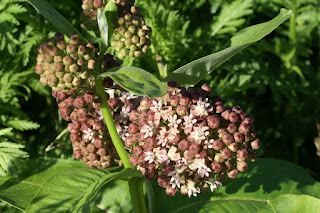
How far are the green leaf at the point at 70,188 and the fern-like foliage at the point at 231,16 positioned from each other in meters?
1.47

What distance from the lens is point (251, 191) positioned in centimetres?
209

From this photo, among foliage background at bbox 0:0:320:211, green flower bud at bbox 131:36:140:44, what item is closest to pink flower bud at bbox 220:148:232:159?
green flower bud at bbox 131:36:140:44

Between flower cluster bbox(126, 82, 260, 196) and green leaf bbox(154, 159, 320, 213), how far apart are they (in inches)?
15.4

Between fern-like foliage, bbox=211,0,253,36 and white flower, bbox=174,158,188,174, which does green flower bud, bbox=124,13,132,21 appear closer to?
white flower, bbox=174,158,188,174

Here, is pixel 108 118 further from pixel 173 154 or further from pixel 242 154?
pixel 242 154

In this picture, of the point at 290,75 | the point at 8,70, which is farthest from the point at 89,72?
the point at 290,75

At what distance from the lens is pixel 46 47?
1496mm

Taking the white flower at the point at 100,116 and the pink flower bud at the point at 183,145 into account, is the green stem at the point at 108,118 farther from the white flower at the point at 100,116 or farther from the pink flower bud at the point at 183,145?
the pink flower bud at the point at 183,145

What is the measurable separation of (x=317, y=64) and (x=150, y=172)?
7.59ft

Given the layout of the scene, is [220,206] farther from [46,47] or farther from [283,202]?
[46,47]

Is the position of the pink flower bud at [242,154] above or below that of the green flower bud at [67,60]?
below

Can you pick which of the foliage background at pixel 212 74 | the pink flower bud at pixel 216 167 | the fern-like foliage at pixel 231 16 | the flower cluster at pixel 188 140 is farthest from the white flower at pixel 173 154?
the fern-like foliage at pixel 231 16

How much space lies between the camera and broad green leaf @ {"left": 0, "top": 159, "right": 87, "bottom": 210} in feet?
6.75

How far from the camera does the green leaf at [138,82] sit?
1329mm
